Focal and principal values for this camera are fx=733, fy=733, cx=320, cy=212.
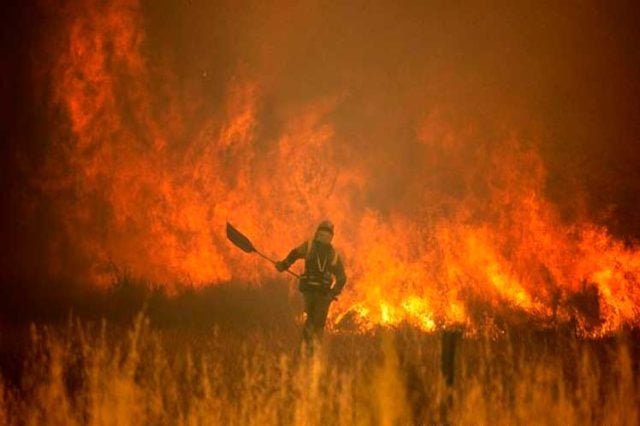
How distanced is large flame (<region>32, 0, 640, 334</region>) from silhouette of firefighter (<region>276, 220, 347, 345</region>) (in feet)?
16.3

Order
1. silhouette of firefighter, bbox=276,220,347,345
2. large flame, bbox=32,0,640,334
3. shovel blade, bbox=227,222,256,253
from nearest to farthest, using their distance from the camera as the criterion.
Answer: silhouette of firefighter, bbox=276,220,347,345 < shovel blade, bbox=227,222,256,253 < large flame, bbox=32,0,640,334

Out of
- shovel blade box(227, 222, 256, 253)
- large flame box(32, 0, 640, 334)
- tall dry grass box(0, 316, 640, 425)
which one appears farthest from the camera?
large flame box(32, 0, 640, 334)

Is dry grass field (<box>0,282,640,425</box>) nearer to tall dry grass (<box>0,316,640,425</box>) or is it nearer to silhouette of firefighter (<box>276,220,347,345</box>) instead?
tall dry grass (<box>0,316,640,425</box>)

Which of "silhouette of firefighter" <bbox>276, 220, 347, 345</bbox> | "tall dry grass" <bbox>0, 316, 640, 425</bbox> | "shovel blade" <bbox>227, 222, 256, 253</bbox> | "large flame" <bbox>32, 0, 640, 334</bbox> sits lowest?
"tall dry grass" <bbox>0, 316, 640, 425</bbox>

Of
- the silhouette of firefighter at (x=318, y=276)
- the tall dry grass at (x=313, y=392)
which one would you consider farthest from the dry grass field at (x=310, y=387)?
the silhouette of firefighter at (x=318, y=276)

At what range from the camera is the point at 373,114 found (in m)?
19.0

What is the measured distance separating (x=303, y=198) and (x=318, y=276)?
343 inches

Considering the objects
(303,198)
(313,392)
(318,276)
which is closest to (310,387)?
(313,392)

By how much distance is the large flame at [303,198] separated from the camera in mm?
15383

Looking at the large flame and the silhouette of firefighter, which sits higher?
the large flame

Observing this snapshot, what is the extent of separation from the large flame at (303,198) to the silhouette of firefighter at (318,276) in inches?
195

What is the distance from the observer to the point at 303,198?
1862 centimetres

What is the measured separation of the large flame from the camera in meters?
15.4

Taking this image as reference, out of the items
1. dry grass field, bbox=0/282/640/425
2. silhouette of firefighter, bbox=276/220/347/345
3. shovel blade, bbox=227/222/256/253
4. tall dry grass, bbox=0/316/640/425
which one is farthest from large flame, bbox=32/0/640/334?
tall dry grass, bbox=0/316/640/425
